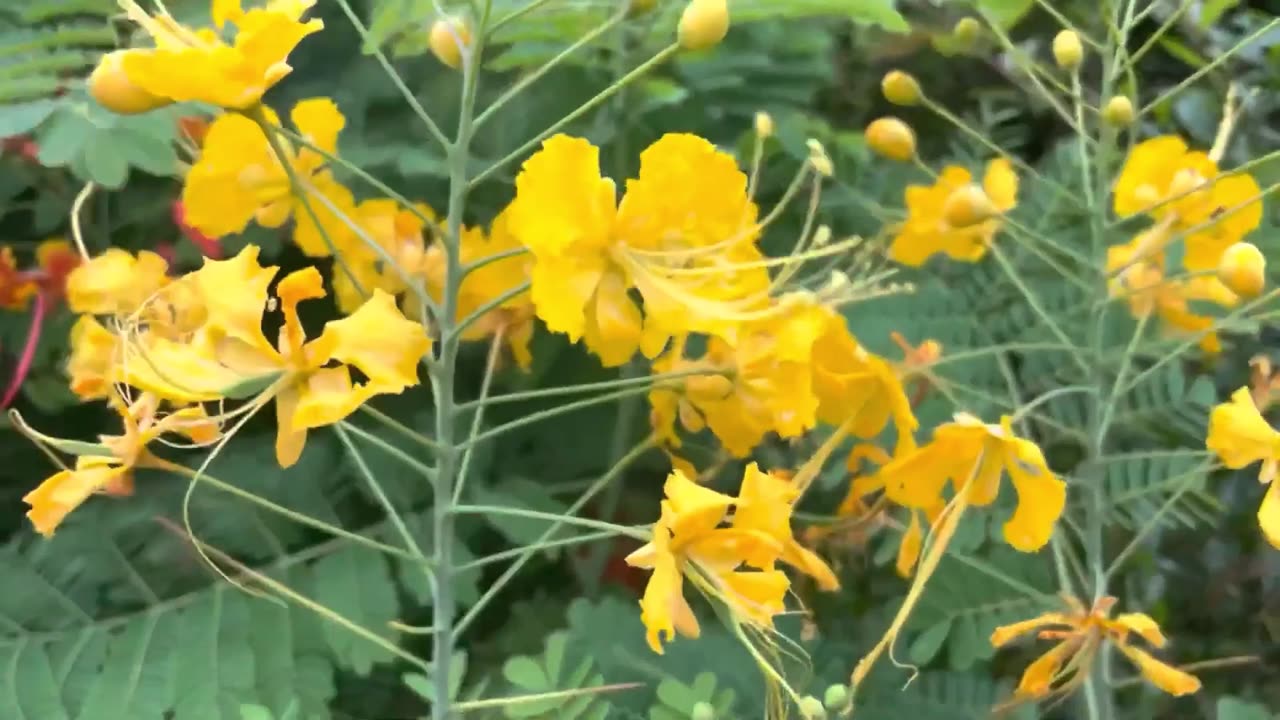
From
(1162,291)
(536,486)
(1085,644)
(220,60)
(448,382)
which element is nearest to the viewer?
(220,60)

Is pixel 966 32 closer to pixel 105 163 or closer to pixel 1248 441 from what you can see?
pixel 1248 441

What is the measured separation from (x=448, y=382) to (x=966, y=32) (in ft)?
1.68

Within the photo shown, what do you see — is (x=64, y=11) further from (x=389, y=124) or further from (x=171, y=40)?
(x=171, y=40)

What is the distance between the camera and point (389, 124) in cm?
97

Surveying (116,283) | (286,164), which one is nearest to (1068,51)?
(286,164)

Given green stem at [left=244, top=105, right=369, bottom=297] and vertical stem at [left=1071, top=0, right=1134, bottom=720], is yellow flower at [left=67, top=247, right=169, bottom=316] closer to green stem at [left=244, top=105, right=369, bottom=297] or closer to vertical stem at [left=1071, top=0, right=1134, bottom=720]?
green stem at [left=244, top=105, right=369, bottom=297]

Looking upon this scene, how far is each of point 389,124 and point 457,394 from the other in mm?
240

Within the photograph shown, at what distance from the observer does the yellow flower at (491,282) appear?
654 mm

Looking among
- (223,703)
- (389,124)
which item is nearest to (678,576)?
(223,703)

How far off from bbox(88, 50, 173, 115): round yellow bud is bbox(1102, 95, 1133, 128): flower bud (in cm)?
56

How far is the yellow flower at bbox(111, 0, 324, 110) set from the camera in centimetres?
46

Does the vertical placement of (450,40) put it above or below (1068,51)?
above

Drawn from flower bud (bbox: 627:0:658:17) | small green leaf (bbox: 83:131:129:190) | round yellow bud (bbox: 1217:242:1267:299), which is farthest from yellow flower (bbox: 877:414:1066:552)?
small green leaf (bbox: 83:131:129:190)

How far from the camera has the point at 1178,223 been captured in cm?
74
